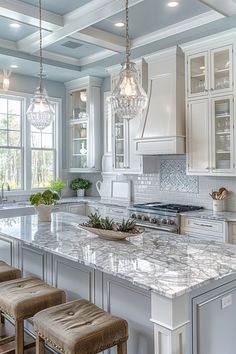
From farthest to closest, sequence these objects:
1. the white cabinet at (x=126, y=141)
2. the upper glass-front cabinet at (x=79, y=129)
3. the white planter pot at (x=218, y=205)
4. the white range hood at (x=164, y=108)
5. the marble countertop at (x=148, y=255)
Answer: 1. the upper glass-front cabinet at (x=79, y=129)
2. the white cabinet at (x=126, y=141)
3. the white range hood at (x=164, y=108)
4. the white planter pot at (x=218, y=205)
5. the marble countertop at (x=148, y=255)

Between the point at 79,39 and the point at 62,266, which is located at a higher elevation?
the point at 79,39

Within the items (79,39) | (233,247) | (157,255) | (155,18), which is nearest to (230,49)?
Result: (155,18)

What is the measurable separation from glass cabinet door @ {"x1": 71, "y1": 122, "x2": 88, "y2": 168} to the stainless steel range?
1.79 m

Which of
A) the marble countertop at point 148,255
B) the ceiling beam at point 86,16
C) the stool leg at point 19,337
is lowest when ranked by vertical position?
the stool leg at point 19,337

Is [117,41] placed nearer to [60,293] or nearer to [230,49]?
[230,49]

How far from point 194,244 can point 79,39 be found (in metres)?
3.19

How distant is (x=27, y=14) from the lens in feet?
12.4

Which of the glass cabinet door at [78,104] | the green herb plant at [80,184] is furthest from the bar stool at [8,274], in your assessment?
the glass cabinet door at [78,104]

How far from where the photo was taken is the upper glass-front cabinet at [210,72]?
4169mm

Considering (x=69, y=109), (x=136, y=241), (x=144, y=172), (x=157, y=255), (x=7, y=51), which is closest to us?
(x=157, y=255)

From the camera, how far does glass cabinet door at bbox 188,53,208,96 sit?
172 inches

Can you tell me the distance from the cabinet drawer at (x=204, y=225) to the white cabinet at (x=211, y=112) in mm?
618

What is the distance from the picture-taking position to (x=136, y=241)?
266 cm

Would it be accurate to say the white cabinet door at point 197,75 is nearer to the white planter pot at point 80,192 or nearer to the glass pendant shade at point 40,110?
the glass pendant shade at point 40,110
